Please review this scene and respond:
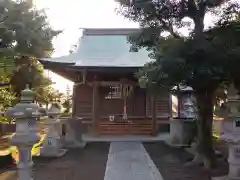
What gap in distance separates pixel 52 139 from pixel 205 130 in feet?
15.7

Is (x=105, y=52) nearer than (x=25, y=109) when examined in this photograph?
No

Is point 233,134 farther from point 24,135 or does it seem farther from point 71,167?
point 71,167

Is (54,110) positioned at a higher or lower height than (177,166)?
higher

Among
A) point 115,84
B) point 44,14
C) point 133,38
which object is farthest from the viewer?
point 115,84

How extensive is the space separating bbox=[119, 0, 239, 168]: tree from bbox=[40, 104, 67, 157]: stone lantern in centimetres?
388

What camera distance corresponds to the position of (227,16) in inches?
328

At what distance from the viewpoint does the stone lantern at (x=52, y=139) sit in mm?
10820

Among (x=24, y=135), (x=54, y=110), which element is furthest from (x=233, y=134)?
(x=54, y=110)

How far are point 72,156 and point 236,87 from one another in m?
5.60

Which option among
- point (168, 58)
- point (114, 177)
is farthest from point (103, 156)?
point (168, 58)

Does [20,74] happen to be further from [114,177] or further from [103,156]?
[114,177]

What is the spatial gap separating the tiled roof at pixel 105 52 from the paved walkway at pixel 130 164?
4.02 m

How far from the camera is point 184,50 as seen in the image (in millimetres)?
7316

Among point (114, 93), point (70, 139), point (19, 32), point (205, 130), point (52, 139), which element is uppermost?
point (19, 32)
